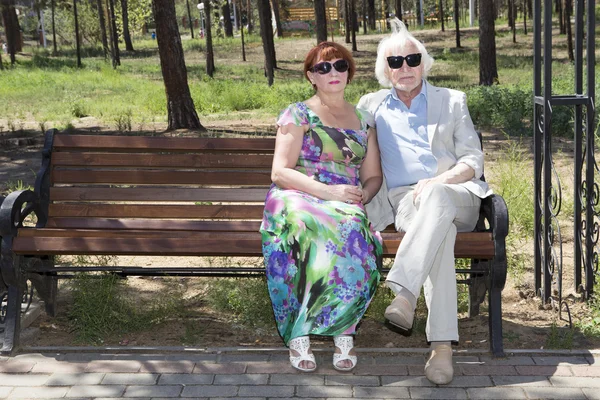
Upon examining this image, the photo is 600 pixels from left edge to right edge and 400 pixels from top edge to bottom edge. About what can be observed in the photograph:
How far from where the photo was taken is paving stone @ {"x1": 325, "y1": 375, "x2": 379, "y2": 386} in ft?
12.4

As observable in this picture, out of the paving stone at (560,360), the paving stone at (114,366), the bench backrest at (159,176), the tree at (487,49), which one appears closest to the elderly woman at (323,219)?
the bench backrest at (159,176)

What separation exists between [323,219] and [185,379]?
100cm

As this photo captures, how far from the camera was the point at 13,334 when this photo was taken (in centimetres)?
423

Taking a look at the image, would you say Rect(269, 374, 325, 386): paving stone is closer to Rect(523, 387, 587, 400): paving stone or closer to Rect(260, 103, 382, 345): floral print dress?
Rect(260, 103, 382, 345): floral print dress

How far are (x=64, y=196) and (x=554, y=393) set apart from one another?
2.97m

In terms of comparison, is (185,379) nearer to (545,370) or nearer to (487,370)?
(487,370)

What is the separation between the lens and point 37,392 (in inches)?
147

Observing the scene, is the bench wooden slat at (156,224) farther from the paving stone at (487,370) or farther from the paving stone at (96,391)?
the paving stone at (487,370)

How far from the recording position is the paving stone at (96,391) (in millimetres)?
3697

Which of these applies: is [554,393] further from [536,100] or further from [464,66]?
[464,66]

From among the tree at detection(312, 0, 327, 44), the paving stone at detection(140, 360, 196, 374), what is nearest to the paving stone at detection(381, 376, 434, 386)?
the paving stone at detection(140, 360, 196, 374)

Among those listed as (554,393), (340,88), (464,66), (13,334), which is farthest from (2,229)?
(464,66)

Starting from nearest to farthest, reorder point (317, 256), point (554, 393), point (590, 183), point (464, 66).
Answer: point (554, 393)
point (317, 256)
point (590, 183)
point (464, 66)

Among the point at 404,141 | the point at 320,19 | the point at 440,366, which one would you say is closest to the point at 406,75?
the point at 404,141
